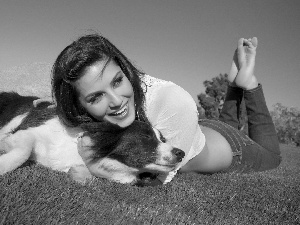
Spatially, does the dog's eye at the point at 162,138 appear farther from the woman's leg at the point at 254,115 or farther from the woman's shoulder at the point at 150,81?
the woman's leg at the point at 254,115

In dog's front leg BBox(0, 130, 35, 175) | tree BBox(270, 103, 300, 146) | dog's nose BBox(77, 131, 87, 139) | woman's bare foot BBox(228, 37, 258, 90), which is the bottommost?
tree BBox(270, 103, 300, 146)

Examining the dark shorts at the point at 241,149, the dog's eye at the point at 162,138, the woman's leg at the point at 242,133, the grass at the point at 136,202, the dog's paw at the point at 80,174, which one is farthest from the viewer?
the dark shorts at the point at 241,149

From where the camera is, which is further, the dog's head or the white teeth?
the white teeth

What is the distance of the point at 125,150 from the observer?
3482 millimetres

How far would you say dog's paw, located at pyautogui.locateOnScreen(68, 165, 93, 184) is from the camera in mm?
3346

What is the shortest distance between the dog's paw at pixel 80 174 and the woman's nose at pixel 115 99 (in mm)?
817

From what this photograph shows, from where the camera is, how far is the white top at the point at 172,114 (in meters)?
3.86

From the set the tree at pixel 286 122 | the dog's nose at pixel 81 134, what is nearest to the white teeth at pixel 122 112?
the dog's nose at pixel 81 134

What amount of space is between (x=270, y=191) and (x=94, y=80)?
3.00m

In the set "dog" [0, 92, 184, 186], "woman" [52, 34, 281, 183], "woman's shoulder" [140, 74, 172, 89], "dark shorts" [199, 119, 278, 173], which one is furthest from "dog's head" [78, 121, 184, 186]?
"dark shorts" [199, 119, 278, 173]

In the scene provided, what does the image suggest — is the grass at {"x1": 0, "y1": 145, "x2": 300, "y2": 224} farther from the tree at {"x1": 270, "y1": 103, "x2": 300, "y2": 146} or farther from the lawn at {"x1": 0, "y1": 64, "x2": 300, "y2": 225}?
the tree at {"x1": 270, "y1": 103, "x2": 300, "y2": 146}

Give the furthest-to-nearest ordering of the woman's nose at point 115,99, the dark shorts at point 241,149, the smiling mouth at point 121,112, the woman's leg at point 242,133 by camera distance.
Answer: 1. the dark shorts at point 241,149
2. the woman's leg at point 242,133
3. the smiling mouth at point 121,112
4. the woman's nose at point 115,99

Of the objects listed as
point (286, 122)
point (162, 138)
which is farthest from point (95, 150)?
point (286, 122)

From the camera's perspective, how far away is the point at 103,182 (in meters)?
3.47
